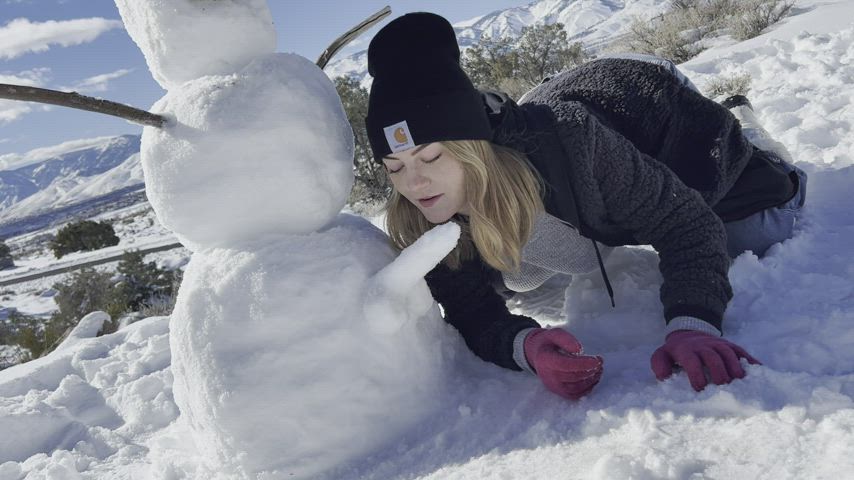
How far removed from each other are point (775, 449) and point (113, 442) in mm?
1875

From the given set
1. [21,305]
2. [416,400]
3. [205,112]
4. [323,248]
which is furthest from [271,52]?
[21,305]

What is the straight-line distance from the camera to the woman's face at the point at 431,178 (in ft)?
4.84

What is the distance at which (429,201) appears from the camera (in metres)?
1.50

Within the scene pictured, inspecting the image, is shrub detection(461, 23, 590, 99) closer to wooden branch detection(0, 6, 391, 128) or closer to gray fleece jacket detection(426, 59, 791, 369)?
gray fleece jacket detection(426, 59, 791, 369)

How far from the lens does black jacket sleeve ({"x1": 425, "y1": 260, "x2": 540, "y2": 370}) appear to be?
1532 millimetres

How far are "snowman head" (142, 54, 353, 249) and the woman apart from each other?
0.26m

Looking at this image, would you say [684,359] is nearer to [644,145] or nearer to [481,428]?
[481,428]

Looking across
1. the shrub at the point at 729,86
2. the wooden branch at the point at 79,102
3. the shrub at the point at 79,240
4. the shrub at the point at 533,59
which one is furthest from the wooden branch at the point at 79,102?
the shrub at the point at 79,240

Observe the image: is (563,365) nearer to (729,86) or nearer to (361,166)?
(729,86)

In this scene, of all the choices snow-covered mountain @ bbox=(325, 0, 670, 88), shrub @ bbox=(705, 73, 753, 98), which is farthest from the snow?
snow-covered mountain @ bbox=(325, 0, 670, 88)

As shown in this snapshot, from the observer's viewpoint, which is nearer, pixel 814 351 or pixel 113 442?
pixel 814 351

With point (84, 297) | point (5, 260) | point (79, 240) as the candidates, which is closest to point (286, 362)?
point (84, 297)

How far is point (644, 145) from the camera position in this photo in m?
1.92

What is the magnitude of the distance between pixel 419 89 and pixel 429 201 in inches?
11.9
